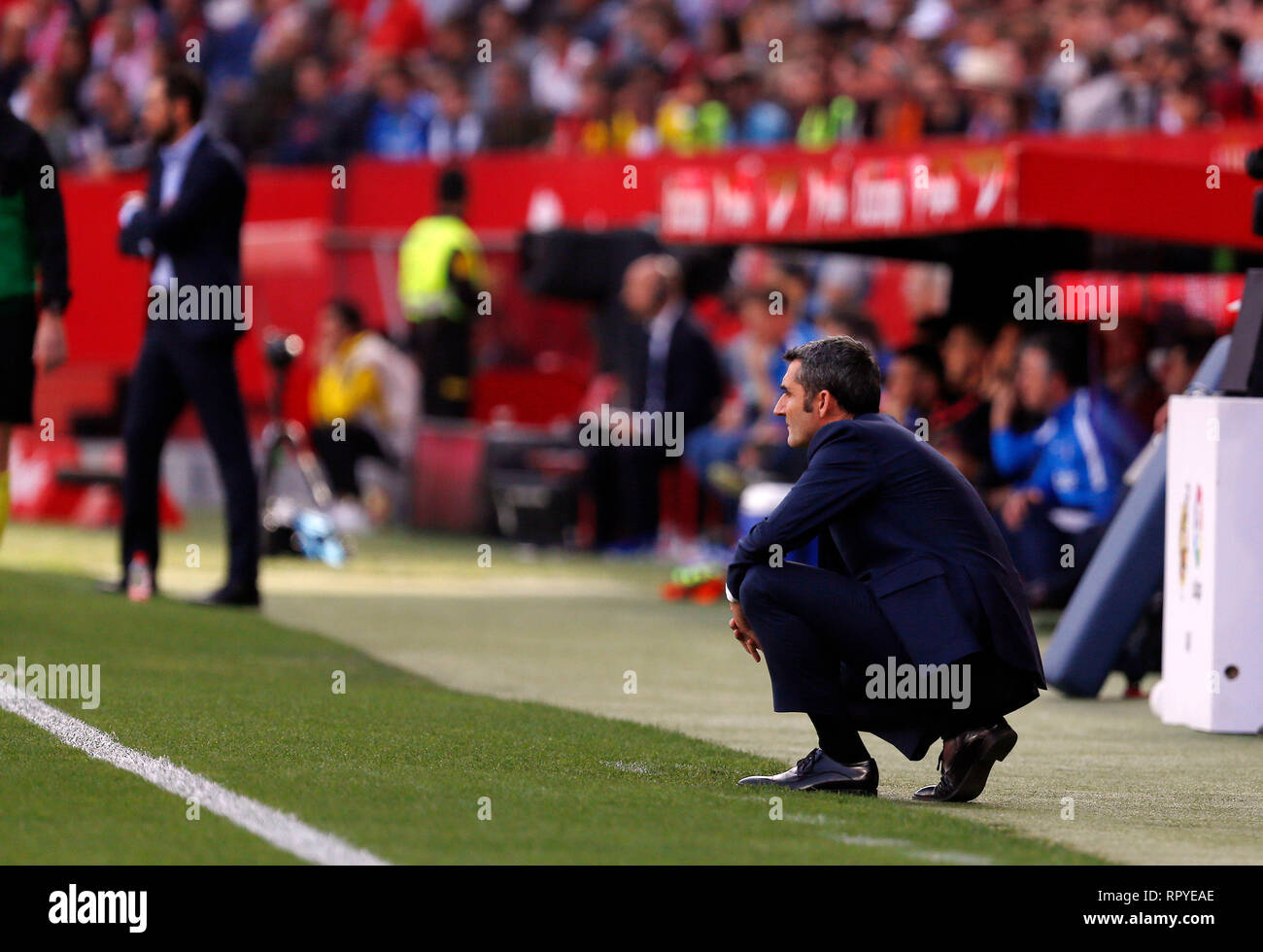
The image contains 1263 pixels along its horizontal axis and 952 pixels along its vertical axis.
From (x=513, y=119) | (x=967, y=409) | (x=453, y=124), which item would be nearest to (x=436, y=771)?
(x=967, y=409)

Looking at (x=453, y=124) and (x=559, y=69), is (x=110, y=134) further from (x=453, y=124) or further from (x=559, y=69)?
(x=559, y=69)

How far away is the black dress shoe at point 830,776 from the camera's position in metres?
6.71

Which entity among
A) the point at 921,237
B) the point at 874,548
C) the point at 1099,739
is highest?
the point at 921,237

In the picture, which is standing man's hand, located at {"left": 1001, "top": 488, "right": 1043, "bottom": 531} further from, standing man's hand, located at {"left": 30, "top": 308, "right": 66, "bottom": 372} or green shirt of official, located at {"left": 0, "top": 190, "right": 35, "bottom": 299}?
green shirt of official, located at {"left": 0, "top": 190, "right": 35, "bottom": 299}

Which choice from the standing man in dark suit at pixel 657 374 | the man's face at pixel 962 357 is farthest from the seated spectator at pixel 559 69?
the man's face at pixel 962 357

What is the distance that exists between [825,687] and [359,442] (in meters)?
12.1

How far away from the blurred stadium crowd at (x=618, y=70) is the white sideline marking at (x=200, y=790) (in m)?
9.95

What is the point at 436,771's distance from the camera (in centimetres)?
682

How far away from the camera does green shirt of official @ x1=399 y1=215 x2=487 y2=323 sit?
1855 centimetres

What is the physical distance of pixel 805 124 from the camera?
1816cm

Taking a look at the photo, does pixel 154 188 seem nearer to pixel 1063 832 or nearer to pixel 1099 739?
pixel 1099 739

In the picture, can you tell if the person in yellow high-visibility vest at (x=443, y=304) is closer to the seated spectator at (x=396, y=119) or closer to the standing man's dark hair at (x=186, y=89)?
the seated spectator at (x=396, y=119)
